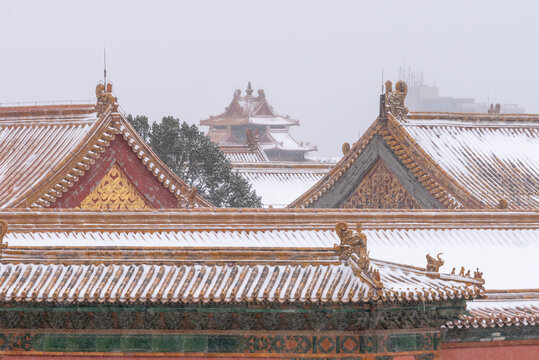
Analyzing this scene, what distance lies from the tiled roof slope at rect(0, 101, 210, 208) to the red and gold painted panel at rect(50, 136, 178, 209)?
0.16m

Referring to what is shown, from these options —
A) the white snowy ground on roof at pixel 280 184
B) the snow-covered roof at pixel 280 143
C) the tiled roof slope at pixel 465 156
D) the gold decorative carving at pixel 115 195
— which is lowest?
the gold decorative carving at pixel 115 195

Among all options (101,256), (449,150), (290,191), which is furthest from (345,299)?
(290,191)

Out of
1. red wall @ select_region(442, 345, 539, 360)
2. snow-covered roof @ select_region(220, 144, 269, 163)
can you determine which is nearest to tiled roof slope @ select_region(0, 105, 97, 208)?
red wall @ select_region(442, 345, 539, 360)

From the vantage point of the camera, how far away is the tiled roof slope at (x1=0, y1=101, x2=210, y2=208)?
27797 millimetres

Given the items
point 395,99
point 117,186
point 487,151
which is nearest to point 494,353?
point 395,99

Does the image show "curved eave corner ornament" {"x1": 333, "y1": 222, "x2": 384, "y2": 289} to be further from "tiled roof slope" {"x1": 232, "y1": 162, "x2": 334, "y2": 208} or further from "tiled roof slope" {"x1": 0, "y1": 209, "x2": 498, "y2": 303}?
"tiled roof slope" {"x1": 232, "y1": 162, "x2": 334, "y2": 208}

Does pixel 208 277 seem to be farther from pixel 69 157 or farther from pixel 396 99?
pixel 396 99

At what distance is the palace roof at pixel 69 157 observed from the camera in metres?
27.8

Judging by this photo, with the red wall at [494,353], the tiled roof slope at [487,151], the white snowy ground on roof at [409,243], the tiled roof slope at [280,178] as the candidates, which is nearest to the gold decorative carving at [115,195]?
the tiled roof slope at [487,151]

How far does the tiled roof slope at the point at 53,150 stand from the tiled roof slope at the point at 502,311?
34.2 ft

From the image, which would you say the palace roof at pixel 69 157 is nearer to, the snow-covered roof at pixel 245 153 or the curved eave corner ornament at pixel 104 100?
the curved eave corner ornament at pixel 104 100

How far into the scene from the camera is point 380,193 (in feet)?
96.1

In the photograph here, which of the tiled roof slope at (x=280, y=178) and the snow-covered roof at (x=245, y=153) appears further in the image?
the snow-covered roof at (x=245, y=153)

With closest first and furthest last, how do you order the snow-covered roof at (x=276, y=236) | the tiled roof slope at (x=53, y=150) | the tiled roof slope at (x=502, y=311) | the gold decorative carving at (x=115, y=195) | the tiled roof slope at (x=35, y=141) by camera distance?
the snow-covered roof at (x=276, y=236), the tiled roof slope at (x=502, y=311), the tiled roof slope at (x=53, y=150), the gold decorative carving at (x=115, y=195), the tiled roof slope at (x=35, y=141)
